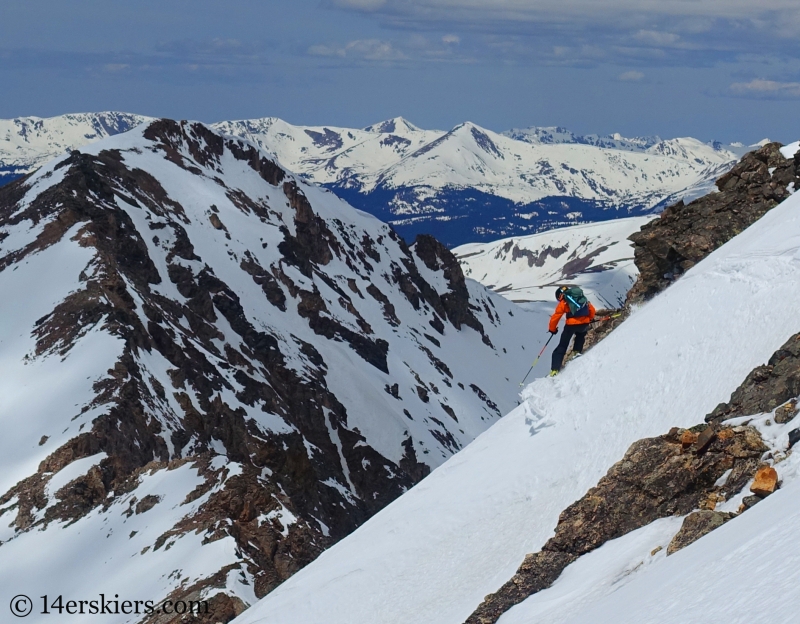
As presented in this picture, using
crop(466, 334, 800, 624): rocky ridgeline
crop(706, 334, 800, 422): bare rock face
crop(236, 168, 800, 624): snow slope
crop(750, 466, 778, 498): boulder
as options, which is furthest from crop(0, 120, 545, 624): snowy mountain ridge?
crop(750, 466, 778, 498): boulder

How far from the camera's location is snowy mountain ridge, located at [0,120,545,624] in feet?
130

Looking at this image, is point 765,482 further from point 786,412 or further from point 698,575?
point 698,575

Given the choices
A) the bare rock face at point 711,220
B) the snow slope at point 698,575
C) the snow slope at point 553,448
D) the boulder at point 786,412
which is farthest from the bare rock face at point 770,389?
the bare rock face at point 711,220

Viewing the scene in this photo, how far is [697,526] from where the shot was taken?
14273 millimetres

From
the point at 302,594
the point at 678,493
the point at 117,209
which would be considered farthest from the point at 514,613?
the point at 117,209

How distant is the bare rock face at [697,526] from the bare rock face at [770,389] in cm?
273

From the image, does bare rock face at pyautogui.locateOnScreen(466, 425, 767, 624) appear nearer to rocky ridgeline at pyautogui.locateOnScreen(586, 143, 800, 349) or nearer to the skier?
the skier

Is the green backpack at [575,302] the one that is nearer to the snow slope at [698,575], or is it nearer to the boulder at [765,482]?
the snow slope at [698,575]

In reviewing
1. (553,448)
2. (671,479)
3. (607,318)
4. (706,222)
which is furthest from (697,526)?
(706,222)

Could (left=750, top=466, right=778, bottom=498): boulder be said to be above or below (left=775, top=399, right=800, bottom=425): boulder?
below

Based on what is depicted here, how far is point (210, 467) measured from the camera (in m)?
42.1

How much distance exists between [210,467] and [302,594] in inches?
738

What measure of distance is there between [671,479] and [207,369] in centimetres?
6347

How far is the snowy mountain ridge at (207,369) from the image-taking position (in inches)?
1561
